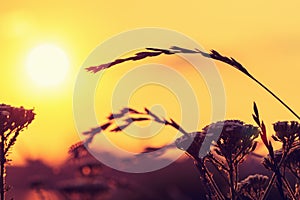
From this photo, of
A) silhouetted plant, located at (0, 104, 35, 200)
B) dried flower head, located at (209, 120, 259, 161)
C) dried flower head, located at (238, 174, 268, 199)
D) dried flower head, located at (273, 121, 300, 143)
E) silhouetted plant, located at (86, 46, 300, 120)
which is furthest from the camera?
silhouetted plant, located at (0, 104, 35, 200)

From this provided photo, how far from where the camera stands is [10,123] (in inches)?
800

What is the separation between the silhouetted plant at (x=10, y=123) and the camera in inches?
757

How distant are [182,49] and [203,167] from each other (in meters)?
1.71

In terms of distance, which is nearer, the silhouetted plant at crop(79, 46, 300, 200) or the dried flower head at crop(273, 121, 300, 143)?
the silhouetted plant at crop(79, 46, 300, 200)

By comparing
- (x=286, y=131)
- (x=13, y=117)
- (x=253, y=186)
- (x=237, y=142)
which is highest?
(x=13, y=117)

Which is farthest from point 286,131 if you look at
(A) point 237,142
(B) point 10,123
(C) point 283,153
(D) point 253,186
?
(B) point 10,123

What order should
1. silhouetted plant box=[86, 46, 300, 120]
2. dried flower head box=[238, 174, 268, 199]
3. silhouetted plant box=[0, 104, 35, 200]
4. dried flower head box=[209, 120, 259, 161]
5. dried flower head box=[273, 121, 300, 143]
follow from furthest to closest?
silhouetted plant box=[0, 104, 35, 200], dried flower head box=[238, 174, 268, 199], dried flower head box=[209, 120, 259, 161], dried flower head box=[273, 121, 300, 143], silhouetted plant box=[86, 46, 300, 120]

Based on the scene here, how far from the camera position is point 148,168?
493 centimetres

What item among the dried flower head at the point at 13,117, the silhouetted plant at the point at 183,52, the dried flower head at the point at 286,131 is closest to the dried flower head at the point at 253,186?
the dried flower head at the point at 286,131

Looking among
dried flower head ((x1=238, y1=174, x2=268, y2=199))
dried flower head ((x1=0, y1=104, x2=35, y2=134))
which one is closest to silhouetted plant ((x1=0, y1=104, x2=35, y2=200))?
dried flower head ((x1=0, y1=104, x2=35, y2=134))

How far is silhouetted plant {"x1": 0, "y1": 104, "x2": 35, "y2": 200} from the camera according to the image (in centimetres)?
1923

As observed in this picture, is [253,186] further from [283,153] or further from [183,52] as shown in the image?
[183,52]

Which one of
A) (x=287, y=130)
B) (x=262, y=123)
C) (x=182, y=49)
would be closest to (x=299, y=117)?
(x=262, y=123)

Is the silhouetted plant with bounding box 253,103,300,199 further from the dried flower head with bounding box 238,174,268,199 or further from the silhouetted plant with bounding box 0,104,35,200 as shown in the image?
the silhouetted plant with bounding box 0,104,35,200
